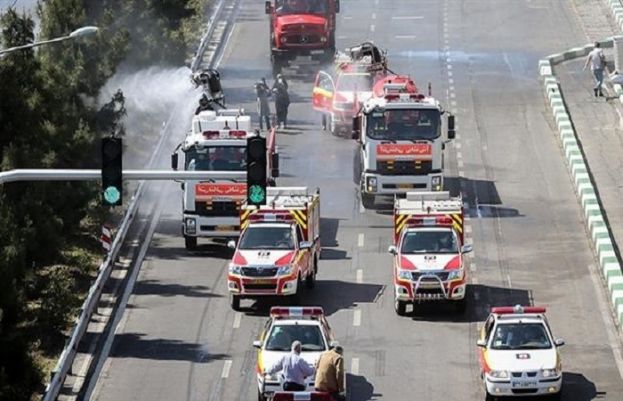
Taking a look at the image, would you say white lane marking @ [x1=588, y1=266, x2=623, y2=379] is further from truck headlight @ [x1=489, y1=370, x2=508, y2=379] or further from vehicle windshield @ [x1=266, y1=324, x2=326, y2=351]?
vehicle windshield @ [x1=266, y1=324, x2=326, y2=351]

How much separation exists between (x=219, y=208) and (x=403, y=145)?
20.1 feet

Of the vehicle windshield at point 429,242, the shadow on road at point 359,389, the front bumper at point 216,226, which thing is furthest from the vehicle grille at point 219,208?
the shadow on road at point 359,389

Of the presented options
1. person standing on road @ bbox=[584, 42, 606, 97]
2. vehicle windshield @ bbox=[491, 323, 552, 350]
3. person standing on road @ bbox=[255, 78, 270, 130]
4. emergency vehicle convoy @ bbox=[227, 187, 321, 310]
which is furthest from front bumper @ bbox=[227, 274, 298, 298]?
person standing on road @ bbox=[584, 42, 606, 97]

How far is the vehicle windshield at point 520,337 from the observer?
36.8m

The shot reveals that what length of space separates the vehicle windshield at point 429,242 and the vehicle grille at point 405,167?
8.60m

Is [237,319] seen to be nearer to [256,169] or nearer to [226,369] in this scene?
[226,369]

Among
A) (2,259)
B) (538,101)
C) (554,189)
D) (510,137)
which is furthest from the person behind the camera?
(538,101)

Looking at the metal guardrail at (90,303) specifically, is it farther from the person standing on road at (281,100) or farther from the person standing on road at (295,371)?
the person standing on road at (295,371)

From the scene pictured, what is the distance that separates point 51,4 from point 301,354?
23.5 m

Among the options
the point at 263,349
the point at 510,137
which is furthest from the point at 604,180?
the point at 263,349

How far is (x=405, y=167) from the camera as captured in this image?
52281 mm

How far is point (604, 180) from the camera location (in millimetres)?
56312

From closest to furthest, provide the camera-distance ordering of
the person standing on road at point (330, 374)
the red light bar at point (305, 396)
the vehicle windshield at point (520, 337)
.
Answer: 1. the red light bar at point (305, 396)
2. the person standing on road at point (330, 374)
3. the vehicle windshield at point (520, 337)

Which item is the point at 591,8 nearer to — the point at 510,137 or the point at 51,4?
the point at 510,137
